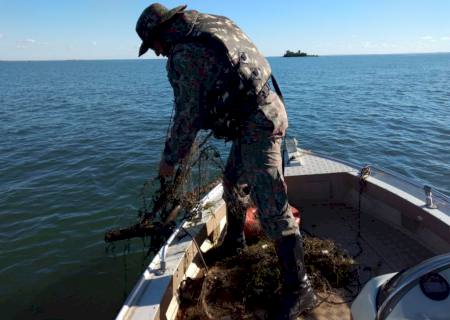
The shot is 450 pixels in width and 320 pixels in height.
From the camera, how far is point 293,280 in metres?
3.01

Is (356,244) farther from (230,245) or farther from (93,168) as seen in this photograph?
(93,168)

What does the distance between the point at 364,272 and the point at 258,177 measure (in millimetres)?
1667

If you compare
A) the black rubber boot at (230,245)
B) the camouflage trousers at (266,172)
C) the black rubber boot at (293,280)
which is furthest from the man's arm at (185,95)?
the black rubber boot at (230,245)

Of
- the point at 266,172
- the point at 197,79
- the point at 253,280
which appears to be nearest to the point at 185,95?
the point at 197,79

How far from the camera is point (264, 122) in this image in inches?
110

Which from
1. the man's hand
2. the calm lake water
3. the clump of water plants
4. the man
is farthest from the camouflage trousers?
the calm lake water

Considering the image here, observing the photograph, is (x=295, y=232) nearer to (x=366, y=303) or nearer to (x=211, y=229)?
(x=366, y=303)

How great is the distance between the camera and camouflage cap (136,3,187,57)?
2654mm

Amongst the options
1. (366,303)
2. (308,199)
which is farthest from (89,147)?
(366,303)

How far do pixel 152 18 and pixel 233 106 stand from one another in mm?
820

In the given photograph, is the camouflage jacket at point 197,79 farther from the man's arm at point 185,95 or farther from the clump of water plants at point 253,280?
the clump of water plants at point 253,280

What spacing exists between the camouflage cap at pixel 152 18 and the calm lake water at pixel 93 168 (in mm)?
3550

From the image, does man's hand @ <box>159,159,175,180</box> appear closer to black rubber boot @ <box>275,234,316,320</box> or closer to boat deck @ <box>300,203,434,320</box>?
black rubber boot @ <box>275,234,316,320</box>

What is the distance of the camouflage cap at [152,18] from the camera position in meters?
2.65
